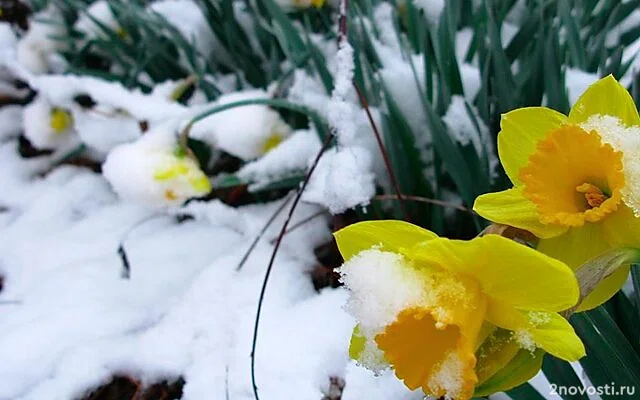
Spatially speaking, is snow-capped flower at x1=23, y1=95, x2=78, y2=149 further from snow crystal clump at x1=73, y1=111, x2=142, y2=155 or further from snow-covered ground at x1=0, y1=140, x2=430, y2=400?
snow-covered ground at x1=0, y1=140, x2=430, y2=400

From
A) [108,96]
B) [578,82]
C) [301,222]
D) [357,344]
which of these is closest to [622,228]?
[357,344]

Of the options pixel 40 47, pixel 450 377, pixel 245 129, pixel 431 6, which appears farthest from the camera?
pixel 40 47

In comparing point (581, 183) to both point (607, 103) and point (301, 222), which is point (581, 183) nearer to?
point (607, 103)

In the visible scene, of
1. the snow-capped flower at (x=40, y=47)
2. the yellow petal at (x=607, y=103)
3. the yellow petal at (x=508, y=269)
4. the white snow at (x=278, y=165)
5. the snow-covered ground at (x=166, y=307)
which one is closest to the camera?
the yellow petal at (x=508, y=269)

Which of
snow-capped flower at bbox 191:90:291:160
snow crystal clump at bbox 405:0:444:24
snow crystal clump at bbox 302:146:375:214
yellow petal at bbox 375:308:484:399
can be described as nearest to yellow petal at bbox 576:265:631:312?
yellow petal at bbox 375:308:484:399

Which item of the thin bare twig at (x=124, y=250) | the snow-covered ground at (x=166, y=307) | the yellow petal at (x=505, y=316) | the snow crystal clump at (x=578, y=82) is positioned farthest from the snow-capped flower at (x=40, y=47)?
the yellow petal at (x=505, y=316)

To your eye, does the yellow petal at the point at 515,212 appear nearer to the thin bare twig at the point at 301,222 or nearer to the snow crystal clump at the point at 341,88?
the snow crystal clump at the point at 341,88
